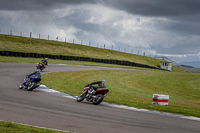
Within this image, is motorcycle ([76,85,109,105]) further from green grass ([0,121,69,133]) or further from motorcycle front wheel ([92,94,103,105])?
green grass ([0,121,69,133])

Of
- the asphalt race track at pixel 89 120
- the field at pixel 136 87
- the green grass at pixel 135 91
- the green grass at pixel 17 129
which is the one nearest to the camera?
the green grass at pixel 17 129

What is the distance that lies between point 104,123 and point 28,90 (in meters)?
8.63

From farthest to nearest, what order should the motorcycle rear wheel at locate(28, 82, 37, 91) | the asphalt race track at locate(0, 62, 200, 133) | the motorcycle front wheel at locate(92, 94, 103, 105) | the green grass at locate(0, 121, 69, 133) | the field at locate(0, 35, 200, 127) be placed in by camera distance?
1. the motorcycle rear wheel at locate(28, 82, 37, 91)
2. the field at locate(0, 35, 200, 127)
3. the motorcycle front wheel at locate(92, 94, 103, 105)
4. the asphalt race track at locate(0, 62, 200, 133)
5. the green grass at locate(0, 121, 69, 133)

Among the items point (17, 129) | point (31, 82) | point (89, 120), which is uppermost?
point (31, 82)

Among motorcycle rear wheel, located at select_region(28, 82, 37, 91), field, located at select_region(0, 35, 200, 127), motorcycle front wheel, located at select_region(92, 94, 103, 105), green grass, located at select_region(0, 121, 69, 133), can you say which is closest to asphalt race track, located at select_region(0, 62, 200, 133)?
green grass, located at select_region(0, 121, 69, 133)

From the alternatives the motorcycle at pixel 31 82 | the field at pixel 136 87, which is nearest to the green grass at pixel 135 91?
the field at pixel 136 87

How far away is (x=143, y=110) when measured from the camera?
12.5 m

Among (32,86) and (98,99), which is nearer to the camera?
(98,99)

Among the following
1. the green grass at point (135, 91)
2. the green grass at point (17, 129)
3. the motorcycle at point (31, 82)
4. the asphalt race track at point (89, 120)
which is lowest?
the green grass at point (135, 91)

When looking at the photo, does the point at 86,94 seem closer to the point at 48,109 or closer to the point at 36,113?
the point at 48,109

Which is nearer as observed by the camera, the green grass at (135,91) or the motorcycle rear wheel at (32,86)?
the green grass at (135,91)

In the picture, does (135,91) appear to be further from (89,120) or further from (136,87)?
(89,120)

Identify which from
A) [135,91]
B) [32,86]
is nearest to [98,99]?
[32,86]

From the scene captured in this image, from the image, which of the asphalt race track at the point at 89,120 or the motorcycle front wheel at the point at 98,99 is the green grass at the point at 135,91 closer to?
the motorcycle front wheel at the point at 98,99
